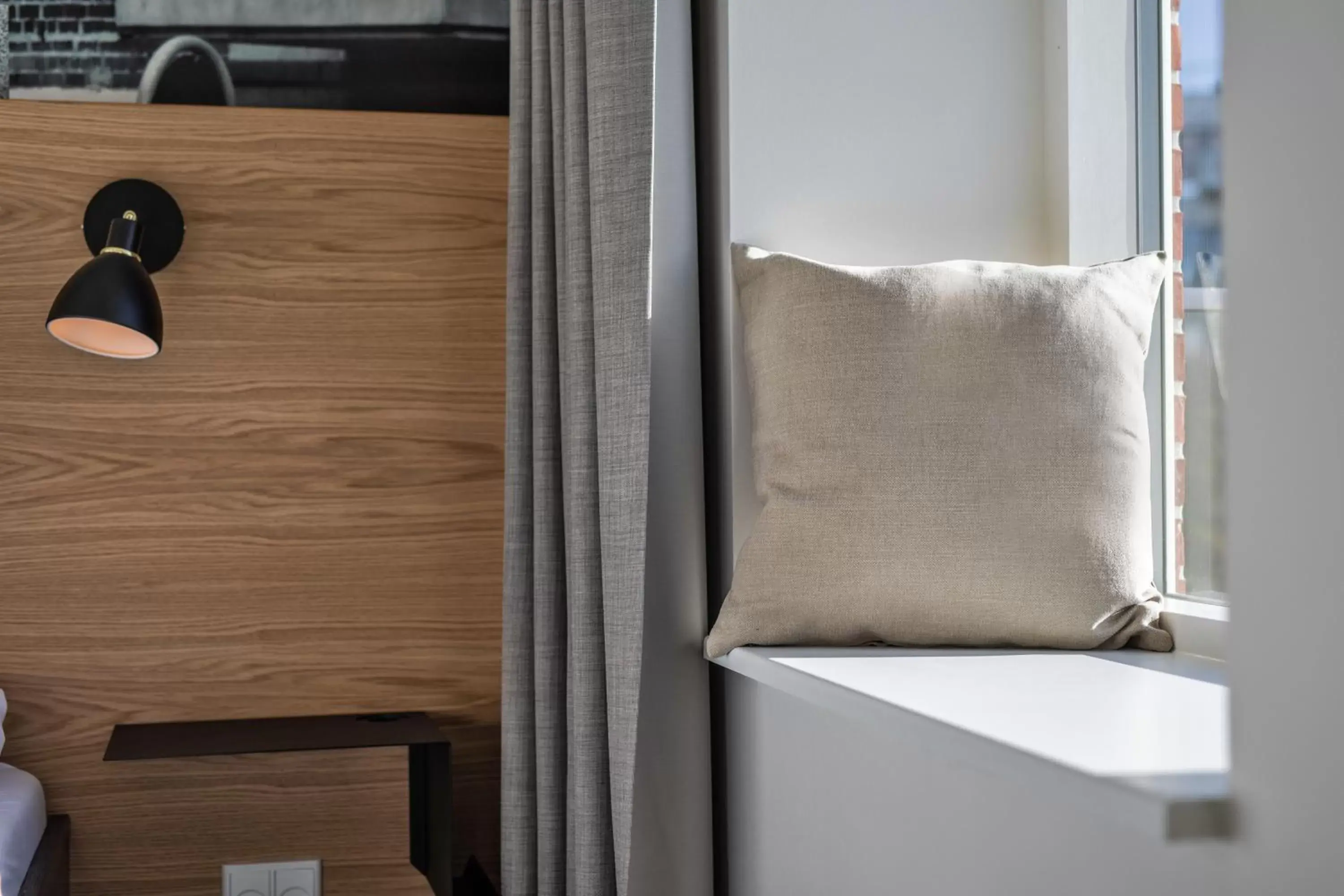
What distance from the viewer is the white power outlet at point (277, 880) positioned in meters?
1.64

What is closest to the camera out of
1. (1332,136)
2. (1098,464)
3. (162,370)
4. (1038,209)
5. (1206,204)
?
(1332,136)

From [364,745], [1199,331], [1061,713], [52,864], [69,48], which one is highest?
[69,48]

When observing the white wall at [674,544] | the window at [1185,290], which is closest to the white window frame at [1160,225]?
the window at [1185,290]

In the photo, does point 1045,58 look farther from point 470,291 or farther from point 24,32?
point 24,32

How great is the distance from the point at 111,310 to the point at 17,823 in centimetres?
64

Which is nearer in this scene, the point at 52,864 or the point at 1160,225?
the point at 1160,225

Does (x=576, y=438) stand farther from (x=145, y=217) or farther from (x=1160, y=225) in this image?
(x=145, y=217)

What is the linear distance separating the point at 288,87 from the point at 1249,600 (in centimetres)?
169

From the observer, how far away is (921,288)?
1.05 meters

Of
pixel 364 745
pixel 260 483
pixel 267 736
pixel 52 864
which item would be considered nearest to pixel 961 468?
pixel 364 745

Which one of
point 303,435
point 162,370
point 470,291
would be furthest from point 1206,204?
point 162,370

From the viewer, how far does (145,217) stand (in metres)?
1.68

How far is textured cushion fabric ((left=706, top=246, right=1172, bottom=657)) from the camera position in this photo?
0.97m

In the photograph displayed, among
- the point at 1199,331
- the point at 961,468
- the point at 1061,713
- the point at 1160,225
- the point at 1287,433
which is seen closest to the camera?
the point at 1287,433
